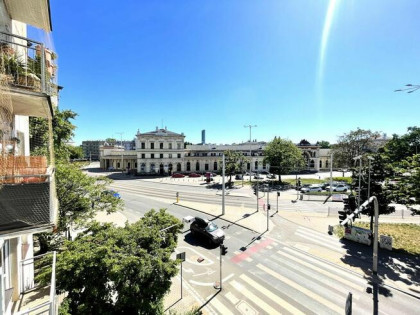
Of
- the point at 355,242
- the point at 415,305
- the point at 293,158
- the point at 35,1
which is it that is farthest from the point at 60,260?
the point at 293,158

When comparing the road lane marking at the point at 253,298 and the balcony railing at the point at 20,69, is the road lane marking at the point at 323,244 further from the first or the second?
the balcony railing at the point at 20,69

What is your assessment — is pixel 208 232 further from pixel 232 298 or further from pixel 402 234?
pixel 402 234

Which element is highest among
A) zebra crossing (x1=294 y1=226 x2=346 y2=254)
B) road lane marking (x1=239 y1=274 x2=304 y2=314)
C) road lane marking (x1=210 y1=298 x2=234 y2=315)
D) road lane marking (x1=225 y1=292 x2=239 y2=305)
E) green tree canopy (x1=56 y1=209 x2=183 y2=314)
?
green tree canopy (x1=56 y1=209 x2=183 y2=314)

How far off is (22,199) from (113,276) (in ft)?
12.8

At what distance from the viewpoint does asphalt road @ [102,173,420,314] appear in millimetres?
9539

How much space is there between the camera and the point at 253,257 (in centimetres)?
1391

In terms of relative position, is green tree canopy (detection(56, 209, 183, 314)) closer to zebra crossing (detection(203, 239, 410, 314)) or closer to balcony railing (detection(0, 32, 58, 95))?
zebra crossing (detection(203, 239, 410, 314))

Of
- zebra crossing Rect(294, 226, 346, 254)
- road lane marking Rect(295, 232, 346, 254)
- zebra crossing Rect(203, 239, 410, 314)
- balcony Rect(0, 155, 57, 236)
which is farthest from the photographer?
zebra crossing Rect(294, 226, 346, 254)

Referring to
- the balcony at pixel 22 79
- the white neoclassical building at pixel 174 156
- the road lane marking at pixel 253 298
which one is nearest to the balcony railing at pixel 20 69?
the balcony at pixel 22 79

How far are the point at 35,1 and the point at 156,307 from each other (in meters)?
9.99

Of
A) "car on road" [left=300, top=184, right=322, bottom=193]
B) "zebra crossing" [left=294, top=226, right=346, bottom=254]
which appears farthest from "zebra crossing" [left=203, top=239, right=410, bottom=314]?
"car on road" [left=300, top=184, right=322, bottom=193]

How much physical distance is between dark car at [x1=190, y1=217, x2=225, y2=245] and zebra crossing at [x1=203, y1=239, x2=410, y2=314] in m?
3.07

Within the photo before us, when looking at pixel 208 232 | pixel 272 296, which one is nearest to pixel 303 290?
pixel 272 296

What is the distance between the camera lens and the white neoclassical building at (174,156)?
6072cm
